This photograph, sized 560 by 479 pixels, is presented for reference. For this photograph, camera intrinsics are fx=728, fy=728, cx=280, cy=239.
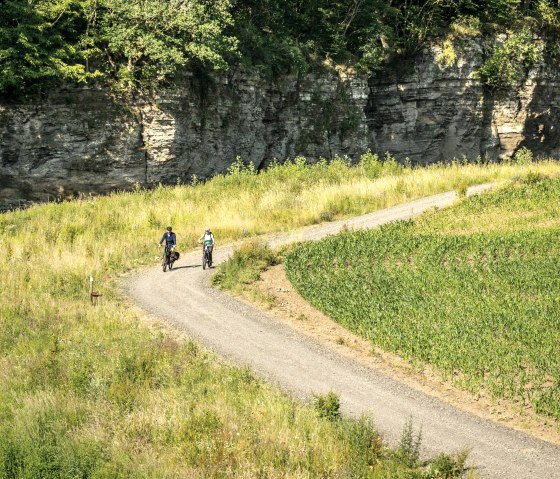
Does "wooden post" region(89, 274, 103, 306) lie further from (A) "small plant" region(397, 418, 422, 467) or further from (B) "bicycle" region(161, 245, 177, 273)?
(A) "small plant" region(397, 418, 422, 467)

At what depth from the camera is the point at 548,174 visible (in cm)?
3853

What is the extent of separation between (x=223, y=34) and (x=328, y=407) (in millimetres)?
31049

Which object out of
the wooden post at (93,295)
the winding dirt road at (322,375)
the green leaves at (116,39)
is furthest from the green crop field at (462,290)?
the green leaves at (116,39)

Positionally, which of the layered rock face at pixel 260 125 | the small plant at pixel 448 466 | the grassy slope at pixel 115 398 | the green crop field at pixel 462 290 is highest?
the layered rock face at pixel 260 125

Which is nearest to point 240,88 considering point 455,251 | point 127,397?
point 455,251

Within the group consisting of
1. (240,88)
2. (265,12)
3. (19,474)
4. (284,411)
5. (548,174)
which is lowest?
(19,474)

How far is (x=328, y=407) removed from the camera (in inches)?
528

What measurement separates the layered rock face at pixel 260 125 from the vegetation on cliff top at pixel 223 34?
123 centimetres

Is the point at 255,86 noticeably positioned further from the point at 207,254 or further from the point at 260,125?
the point at 207,254

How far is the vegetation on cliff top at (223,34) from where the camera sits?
109 ft

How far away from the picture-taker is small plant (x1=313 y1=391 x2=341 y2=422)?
13336 millimetres

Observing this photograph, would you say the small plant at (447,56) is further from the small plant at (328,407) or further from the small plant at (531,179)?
the small plant at (328,407)

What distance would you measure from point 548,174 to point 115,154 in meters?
22.5

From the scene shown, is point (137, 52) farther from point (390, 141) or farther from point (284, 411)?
point (284, 411)
